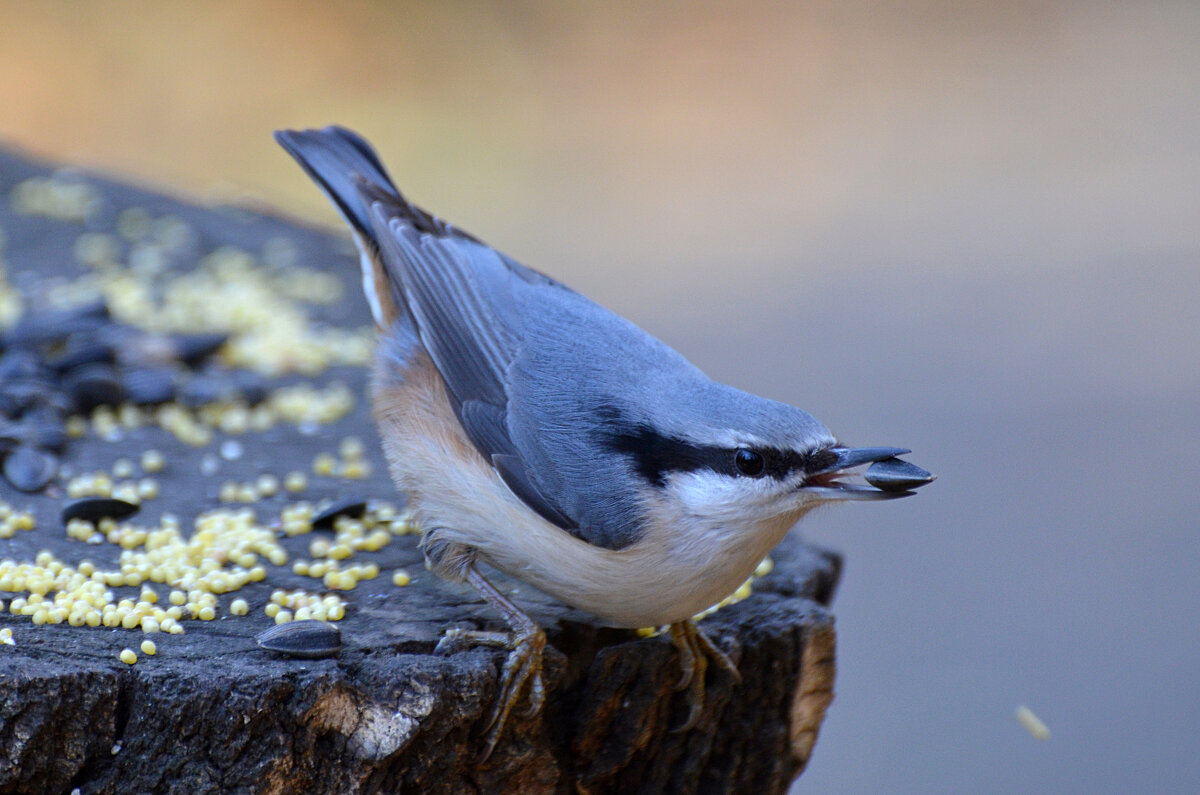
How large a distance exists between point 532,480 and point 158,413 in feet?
4.21

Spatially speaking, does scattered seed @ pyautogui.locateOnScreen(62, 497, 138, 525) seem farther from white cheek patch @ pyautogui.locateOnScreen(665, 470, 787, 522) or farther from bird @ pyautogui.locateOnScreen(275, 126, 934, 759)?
white cheek patch @ pyautogui.locateOnScreen(665, 470, 787, 522)

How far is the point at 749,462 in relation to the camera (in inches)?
72.2

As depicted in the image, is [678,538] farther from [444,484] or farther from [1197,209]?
[1197,209]

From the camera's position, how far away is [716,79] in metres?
8.44

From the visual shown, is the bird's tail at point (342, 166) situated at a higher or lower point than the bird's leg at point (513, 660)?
higher

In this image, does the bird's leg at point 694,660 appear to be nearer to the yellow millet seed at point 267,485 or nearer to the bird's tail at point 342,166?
the yellow millet seed at point 267,485

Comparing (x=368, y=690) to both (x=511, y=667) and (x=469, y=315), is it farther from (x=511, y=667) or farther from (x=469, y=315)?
(x=469, y=315)

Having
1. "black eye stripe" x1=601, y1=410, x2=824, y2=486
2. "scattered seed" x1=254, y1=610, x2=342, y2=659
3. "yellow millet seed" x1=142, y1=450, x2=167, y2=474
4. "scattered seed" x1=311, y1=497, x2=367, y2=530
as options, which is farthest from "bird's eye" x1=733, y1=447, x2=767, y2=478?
"yellow millet seed" x1=142, y1=450, x2=167, y2=474

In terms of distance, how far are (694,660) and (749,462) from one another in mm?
412

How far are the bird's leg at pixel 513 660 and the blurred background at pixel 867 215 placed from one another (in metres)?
2.53

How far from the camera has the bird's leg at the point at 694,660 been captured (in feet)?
6.73

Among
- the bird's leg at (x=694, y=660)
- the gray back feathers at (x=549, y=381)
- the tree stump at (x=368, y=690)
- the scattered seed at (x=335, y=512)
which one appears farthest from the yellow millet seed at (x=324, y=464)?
the bird's leg at (x=694, y=660)

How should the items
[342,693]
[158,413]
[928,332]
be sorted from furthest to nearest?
[928,332] → [158,413] → [342,693]

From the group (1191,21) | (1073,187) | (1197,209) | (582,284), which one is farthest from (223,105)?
(1191,21)
